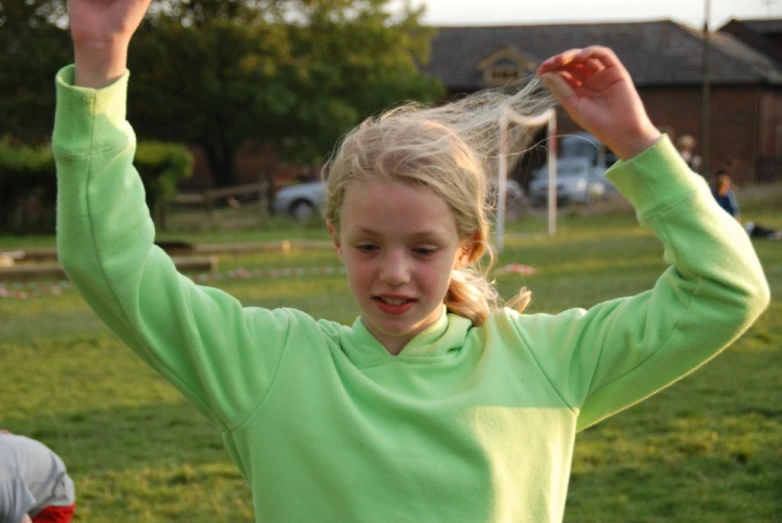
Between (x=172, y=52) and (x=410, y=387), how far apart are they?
1300 inches

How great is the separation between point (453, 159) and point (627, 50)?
4421cm

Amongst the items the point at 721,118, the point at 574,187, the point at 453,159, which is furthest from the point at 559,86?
the point at 721,118

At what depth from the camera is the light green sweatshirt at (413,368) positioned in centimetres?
212

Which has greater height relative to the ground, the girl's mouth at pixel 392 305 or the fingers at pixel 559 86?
the fingers at pixel 559 86

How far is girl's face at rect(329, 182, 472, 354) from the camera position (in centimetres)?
219

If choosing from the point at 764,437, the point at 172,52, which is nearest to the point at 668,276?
the point at 764,437

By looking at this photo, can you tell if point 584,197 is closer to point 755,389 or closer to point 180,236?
point 180,236

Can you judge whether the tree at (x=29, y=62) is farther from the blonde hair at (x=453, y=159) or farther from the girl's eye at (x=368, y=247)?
the girl's eye at (x=368, y=247)

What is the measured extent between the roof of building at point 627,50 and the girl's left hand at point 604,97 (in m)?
41.8

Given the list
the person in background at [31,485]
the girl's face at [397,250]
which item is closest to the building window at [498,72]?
the person in background at [31,485]

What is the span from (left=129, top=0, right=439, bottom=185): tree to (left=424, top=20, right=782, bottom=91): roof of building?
373 inches

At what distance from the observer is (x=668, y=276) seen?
88.9 inches

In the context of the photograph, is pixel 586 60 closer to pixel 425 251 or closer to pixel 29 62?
pixel 425 251

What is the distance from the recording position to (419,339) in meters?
2.31
